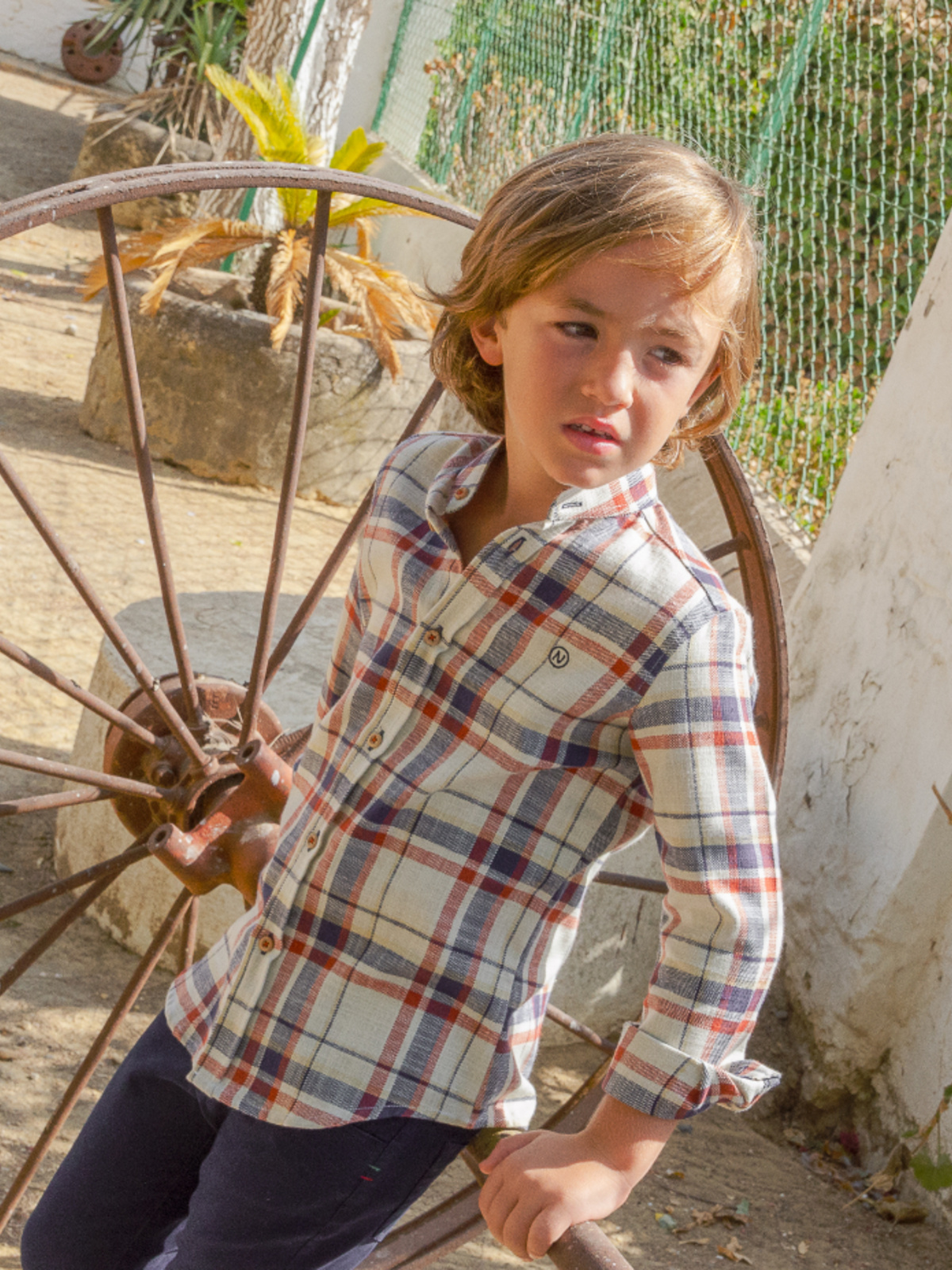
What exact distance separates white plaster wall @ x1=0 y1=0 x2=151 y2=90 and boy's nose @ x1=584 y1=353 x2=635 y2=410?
14.0 m

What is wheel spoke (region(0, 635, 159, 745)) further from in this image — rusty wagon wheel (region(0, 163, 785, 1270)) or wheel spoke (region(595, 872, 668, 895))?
wheel spoke (region(595, 872, 668, 895))

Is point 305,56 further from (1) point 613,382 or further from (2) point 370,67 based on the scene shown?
(1) point 613,382

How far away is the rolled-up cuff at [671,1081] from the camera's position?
1051mm

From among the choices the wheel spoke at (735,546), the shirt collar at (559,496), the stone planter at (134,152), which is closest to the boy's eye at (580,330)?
the shirt collar at (559,496)

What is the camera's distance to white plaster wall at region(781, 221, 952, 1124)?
2467 millimetres

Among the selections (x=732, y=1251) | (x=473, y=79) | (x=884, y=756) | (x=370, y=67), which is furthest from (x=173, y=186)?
(x=370, y=67)

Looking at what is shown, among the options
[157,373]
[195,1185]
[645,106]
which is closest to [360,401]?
[157,373]

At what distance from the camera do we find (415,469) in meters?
1.40

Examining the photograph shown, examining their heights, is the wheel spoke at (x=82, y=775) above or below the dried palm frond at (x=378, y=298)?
below

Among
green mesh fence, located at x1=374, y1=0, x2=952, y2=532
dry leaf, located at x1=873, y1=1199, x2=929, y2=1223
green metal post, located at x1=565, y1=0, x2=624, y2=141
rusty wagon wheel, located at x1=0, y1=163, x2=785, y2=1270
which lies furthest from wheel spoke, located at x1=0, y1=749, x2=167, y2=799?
green metal post, located at x1=565, y1=0, x2=624, y2=141

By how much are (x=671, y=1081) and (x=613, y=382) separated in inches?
22.9

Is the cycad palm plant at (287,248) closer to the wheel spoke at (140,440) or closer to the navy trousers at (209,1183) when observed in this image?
the wheel spoke at (140,440)

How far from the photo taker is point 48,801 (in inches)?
61.7

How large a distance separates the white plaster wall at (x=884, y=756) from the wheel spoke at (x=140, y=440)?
1.40 meters
